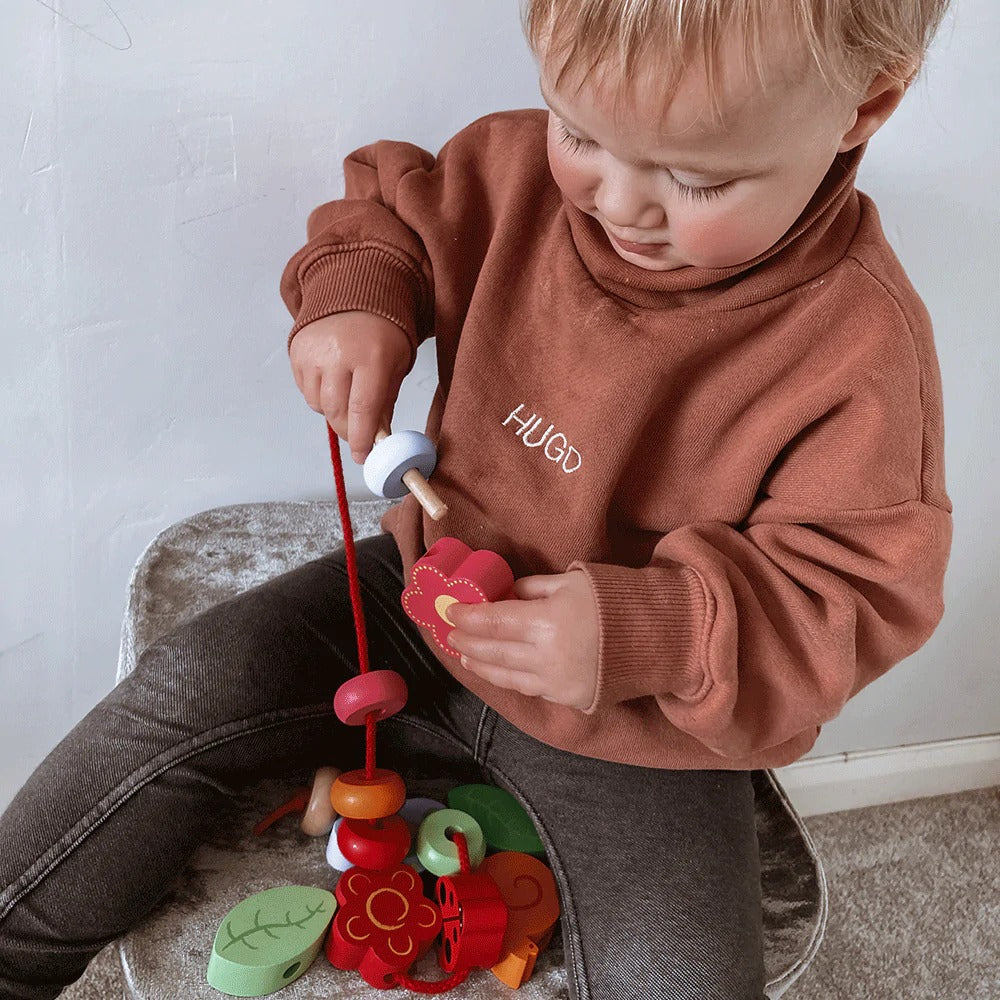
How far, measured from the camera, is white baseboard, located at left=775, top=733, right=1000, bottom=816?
48.2 inches

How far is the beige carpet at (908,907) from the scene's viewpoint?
1.04 meters

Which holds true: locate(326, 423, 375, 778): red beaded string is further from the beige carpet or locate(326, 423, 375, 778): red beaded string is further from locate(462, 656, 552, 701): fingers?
the beige carpet

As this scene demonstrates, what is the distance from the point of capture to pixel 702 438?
0.67 meters

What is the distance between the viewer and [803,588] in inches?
24.9

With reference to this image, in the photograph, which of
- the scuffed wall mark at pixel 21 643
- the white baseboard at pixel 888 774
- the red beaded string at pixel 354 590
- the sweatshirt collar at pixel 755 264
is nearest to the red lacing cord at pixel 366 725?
the red beaded string at pixel 354 590

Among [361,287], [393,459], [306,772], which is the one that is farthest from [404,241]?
[306,772]

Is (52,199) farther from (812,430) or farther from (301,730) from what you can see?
(812,430)

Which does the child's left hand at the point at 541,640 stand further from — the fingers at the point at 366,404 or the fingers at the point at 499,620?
the fingers at the point at 366,404

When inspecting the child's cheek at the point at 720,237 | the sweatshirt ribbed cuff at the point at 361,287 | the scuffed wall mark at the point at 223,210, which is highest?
the child's cheek at the point at 720,237

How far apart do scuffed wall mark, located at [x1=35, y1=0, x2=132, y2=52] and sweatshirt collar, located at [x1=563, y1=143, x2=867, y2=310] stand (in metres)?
0.33

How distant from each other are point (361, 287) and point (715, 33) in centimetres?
30

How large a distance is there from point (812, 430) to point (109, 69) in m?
0.53

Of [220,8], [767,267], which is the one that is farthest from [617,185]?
[220,8]

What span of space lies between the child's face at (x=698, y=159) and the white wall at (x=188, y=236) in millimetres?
262
